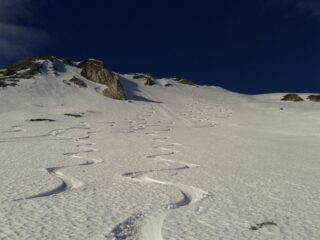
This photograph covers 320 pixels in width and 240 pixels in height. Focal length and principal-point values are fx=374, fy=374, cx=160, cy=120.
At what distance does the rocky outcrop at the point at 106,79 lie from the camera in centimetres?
5270

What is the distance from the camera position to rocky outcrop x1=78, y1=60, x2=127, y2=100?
173ft

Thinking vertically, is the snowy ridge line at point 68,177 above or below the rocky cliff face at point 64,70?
below

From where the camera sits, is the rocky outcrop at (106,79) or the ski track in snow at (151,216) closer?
the ski track in snow at (151,216)

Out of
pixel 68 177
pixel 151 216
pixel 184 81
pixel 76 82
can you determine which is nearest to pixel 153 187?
pixel 151 216

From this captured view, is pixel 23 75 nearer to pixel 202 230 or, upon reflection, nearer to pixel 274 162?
pixel 274 162

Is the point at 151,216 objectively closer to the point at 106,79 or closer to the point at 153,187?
the point at 153,187

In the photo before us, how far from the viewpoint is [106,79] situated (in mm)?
A: 58062

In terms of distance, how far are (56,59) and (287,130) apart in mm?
49644

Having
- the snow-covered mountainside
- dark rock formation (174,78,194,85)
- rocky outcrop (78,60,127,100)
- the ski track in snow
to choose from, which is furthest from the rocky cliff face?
the ski track in snow

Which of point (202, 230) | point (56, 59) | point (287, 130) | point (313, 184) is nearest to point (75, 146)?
point (313, 184)

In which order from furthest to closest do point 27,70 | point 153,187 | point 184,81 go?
point 184,81 → point 27,70 → point 153,187

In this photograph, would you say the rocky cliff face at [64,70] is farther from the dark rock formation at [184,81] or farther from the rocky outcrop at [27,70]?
the dark rock formation at [184,81]

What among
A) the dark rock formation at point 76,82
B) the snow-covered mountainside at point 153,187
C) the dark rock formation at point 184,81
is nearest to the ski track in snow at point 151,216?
the snow-covered mountainside at point 153,187

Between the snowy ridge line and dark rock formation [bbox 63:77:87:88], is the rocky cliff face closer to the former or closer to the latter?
dark rock formation [bbox 63:77:87:88]
